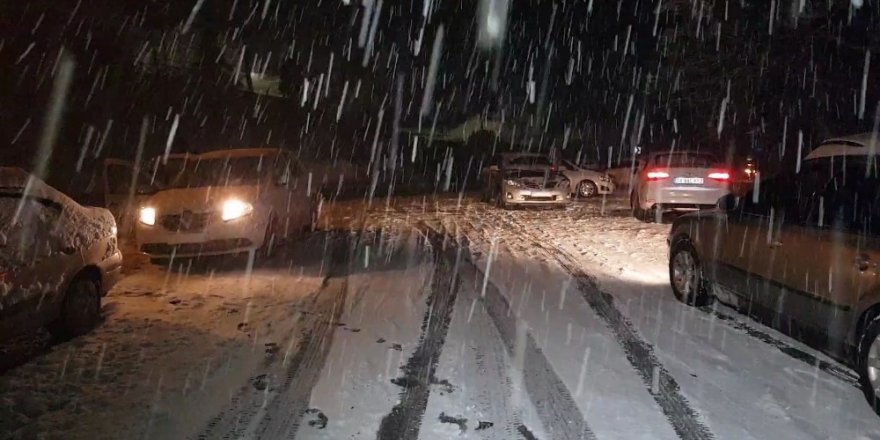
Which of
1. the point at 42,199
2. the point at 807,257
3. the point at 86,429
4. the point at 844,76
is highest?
the point at 844,76

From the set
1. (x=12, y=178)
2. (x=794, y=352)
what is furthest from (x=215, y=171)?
(x=794, y=352)

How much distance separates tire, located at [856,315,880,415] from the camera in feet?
14.8

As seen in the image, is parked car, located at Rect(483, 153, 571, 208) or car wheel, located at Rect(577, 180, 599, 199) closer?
parked car, located at Rect(483, 153, 571, 208)

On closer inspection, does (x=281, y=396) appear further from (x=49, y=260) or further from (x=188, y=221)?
(x=188, y=221)

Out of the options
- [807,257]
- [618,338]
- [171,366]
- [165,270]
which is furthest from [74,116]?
[807,257]

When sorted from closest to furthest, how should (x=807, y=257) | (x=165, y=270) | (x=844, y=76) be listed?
(x=807, y=257) < (x=165, y=270) < (x=844, y=76)

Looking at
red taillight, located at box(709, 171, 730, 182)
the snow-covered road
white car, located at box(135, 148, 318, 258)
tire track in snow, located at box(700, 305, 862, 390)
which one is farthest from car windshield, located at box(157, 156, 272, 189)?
red taillight, located at box(709, 171, 730, 182)

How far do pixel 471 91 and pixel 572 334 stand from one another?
1705 inches

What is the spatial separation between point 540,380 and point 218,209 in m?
5.76

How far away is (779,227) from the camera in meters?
5.86

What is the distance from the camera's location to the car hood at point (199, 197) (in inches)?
369

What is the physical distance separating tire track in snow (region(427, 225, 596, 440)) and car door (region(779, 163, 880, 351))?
1.94 meters

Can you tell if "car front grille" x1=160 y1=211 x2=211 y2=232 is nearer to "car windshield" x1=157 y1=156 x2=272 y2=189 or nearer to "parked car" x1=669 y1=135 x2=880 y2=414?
"car windshield" x1=157 y1=156 x2=272 y2=189

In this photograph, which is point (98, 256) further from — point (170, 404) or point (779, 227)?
point (779, 227)
